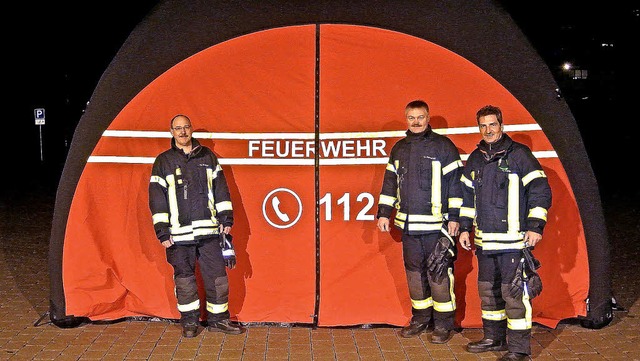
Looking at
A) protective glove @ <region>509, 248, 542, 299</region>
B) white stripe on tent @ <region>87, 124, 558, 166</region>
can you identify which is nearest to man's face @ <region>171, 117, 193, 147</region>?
white stripe on tent @ <region>87, 124, 558, 166</region>

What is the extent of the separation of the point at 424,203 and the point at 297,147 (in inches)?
49.8

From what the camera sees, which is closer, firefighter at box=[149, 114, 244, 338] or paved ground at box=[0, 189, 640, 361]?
paved ground at box=[0, 189, 640, 361]

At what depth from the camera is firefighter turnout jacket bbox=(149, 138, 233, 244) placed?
5.91 m

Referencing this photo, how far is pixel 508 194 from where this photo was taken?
17.4 feet

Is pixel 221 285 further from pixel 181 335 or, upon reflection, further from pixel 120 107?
pixel 120 107

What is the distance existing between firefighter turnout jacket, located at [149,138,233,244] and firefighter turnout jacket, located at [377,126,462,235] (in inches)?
58.2

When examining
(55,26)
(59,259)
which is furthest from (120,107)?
(55,26)

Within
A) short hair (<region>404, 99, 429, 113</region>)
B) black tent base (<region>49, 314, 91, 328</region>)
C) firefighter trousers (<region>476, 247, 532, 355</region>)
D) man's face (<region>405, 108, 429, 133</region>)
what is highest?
short hair (<region>404, 99, 429, 113</region>)

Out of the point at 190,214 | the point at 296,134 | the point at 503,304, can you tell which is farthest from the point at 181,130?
the point at 503,304

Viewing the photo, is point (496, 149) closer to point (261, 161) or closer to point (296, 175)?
point (296, 175)

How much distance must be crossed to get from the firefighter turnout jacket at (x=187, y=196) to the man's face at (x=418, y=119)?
1.62 meters

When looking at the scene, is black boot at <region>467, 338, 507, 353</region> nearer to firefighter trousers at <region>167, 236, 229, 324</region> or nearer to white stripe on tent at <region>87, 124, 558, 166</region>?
white stripe on tent at <region>87, 124, 558, 166</region>

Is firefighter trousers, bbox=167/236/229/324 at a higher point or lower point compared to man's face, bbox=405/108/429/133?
lower

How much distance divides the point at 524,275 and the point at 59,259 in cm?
393
